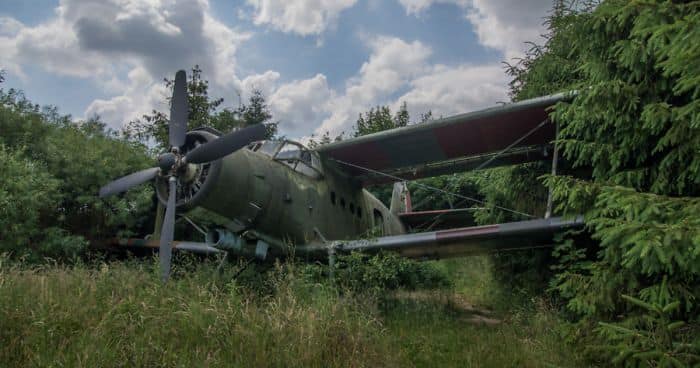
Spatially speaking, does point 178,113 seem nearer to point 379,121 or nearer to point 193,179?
point 193,179

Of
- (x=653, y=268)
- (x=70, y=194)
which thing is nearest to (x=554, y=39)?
(x=653, y=268)

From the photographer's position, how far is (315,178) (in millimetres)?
8742

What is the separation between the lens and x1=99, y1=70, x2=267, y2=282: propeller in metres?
6.62

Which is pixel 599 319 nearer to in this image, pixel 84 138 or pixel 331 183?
pixel 331 183

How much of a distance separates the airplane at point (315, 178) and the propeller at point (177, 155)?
0.02 meters

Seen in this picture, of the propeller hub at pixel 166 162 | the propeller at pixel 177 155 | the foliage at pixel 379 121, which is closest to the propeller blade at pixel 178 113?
the propeller at pixel 177 155

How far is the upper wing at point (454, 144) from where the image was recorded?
24.2 ft

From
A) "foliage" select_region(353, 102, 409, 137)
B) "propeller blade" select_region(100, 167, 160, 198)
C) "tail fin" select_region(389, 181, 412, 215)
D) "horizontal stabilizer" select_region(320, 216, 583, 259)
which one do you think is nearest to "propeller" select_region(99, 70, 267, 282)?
"propeller blade" select_region(100, 167, 160, 198)

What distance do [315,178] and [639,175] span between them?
566 cm

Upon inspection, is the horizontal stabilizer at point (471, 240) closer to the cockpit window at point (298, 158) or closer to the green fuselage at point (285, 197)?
the green fuselage at point (285, 197)

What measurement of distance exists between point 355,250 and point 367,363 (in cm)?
332

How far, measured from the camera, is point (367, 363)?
4340 millimetres

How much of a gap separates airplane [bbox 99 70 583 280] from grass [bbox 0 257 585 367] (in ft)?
4.06

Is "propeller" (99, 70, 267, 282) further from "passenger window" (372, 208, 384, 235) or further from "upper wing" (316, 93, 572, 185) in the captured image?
"passenger window" (372, 208, 384, 235)
